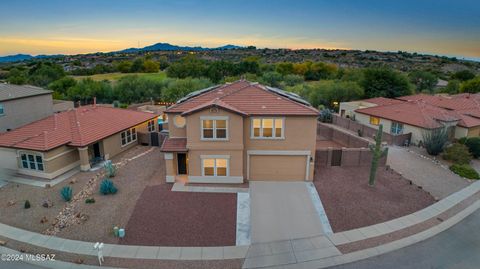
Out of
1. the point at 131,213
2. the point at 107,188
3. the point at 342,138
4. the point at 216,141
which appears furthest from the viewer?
the point at 342,138

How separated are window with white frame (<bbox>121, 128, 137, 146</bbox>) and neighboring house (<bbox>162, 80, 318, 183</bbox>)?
773cm

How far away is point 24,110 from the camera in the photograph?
26.7 metres

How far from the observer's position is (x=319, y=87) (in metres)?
46.2

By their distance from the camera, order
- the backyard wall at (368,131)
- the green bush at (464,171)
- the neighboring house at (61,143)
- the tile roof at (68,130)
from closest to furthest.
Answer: the neighboring house at (61,143) < the tile roof at (68,130) < the green bush at (464,171) < the backyard wall at (368,131)

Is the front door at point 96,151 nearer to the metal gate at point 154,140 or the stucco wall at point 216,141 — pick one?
the metal gate at point 154,140

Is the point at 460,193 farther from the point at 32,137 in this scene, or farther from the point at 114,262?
the point at 32,137

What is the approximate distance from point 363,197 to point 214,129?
987 cm

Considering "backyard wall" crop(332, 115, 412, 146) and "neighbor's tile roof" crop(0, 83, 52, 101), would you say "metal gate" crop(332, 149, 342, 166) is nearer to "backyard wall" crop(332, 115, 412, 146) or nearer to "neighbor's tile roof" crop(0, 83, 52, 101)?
"backyard wall" crop(332, 115, 412, 146)

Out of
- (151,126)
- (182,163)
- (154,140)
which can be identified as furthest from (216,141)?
(151,126)

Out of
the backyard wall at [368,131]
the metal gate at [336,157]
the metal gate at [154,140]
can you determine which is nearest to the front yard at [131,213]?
the metal gate at [154,140]

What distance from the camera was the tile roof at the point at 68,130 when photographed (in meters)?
19.6

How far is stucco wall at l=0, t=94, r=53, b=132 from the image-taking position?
24938mm

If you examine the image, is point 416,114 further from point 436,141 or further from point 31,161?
point 31,161

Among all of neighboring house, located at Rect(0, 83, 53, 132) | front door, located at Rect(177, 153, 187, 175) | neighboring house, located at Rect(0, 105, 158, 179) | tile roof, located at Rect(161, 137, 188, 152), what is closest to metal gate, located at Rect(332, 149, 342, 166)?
front door, located at Rect(177, 153, 187, 175)
